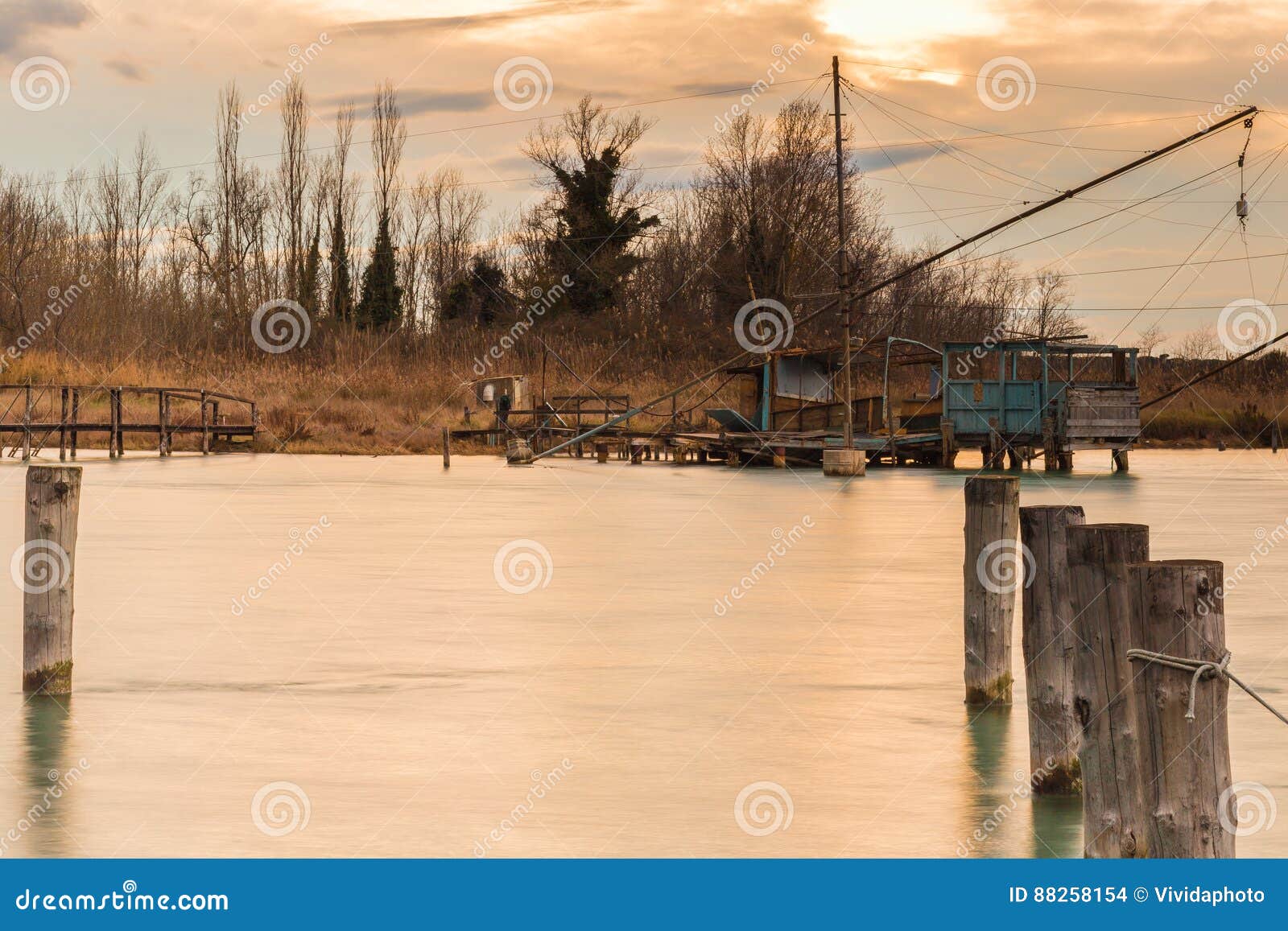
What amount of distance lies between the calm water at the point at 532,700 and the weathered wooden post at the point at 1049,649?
22cm

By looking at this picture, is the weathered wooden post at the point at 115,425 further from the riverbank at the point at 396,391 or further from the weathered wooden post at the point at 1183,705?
the weathered wooden post at the point at 1183,705

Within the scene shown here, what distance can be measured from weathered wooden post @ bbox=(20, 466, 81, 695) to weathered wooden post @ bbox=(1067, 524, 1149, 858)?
5970 millimetres

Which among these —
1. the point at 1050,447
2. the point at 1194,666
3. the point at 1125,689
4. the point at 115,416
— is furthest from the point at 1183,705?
the point at 115,416

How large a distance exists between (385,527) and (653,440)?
91.1ft

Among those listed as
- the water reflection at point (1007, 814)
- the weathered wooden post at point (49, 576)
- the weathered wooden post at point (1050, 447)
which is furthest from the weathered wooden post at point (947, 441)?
the weathered wooden post at point (49, 576)

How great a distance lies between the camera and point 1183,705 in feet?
18.0

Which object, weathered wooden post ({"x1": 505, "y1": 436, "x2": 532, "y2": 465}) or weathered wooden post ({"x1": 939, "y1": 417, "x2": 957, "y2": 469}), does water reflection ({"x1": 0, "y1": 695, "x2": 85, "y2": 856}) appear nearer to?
weathered wooden post ({"x1": 505, "y1": 436, "x2": 532, "y2": 465})

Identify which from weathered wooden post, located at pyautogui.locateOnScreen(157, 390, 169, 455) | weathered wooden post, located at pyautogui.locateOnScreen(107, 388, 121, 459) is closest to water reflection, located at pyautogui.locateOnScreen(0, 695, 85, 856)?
weathered wooden post, located at pyautogui.locateOnScreen(107, 388, 121, 459)

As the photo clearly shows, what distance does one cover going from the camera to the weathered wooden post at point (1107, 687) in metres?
6.34

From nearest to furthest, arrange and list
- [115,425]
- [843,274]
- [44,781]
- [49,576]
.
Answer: [44,781] < [49,576] < [843,274] < [115,425]

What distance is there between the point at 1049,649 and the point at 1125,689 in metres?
1.63

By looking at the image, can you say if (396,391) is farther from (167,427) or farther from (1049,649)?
(1049,649)

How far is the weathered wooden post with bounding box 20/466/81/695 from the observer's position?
1001 cm

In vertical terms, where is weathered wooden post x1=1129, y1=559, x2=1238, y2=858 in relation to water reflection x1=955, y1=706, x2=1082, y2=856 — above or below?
above
